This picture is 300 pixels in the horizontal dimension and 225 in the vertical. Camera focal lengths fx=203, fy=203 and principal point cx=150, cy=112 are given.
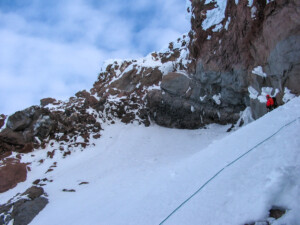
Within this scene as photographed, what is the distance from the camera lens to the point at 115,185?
9.85 m

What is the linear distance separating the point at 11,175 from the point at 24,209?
210 inches

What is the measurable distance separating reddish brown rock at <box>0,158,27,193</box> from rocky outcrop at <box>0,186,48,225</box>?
10.6ft

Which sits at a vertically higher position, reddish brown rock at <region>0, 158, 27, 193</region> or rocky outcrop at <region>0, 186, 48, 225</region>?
reddish brown rock at <region>0, 158, 27, 193</region>

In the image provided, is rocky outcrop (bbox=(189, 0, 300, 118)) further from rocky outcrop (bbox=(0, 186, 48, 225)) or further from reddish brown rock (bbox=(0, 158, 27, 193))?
reddish brown rock (bbox=(0, 158, 27, 193))

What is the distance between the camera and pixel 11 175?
41.6 ft

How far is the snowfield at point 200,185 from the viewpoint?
3447 millimetres

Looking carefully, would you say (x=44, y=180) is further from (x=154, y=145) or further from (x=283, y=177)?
(x=283, y=177)

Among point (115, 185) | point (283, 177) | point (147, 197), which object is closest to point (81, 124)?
point (115, 185)

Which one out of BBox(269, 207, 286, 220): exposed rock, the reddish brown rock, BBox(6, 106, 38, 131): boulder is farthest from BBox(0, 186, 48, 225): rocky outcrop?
BBox(269, 207, 286, 220): exposed rock

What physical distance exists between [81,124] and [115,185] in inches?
439

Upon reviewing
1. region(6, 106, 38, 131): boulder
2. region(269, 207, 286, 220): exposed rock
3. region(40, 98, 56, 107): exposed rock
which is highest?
region(40, 98, 56, 107): exposed rock

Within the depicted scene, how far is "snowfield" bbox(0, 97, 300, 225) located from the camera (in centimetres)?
345

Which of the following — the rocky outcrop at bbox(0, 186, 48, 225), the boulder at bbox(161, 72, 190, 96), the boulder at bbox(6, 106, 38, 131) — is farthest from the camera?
the boulder at bbox(161, 72, 190, 96)

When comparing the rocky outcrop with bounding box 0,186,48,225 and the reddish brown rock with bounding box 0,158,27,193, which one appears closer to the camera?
the rocky outcrop with bounding box 0,186,48,225
